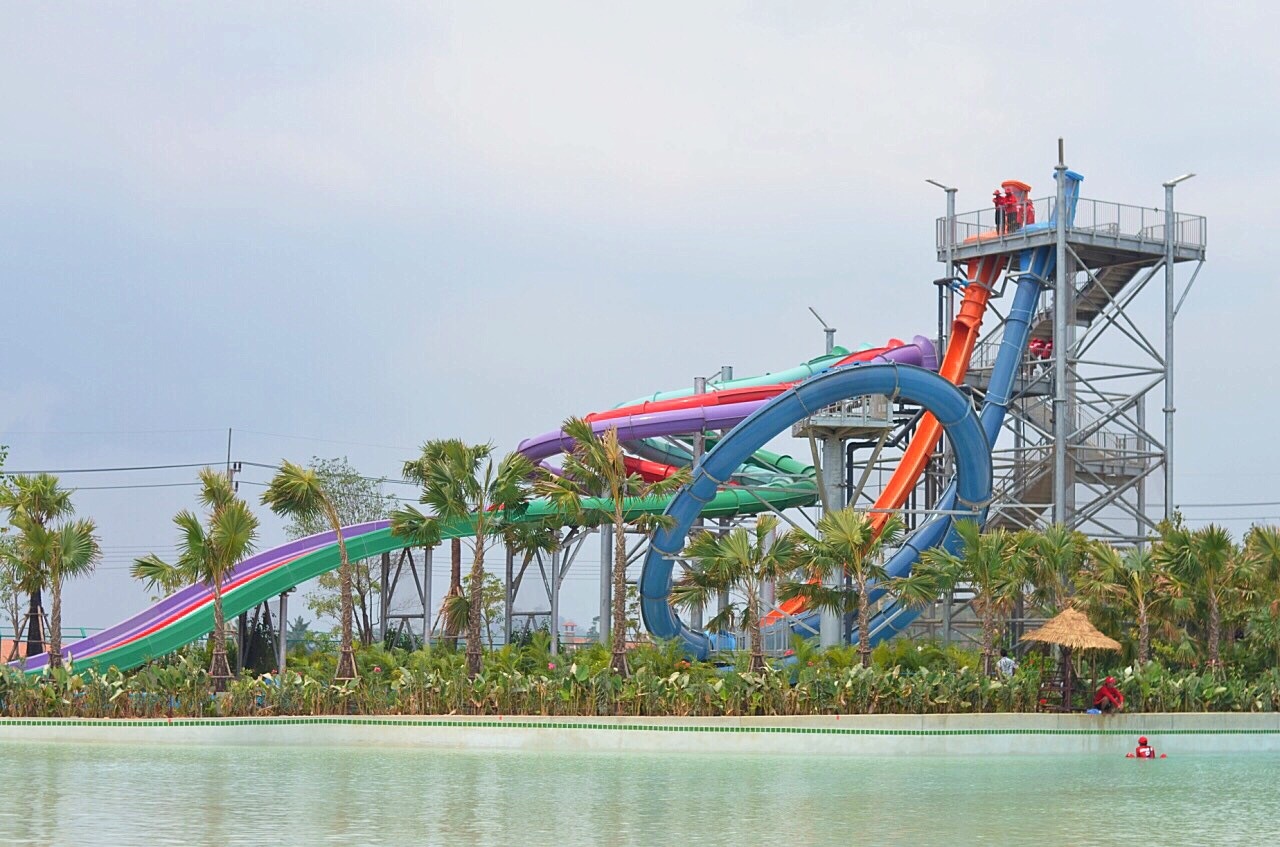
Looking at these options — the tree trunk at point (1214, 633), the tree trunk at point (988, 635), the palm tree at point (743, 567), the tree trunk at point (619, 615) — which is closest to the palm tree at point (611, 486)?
the tree trunk at point (619, 615)

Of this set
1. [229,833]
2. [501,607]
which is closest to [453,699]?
[229,833]

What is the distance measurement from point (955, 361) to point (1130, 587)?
1096cm

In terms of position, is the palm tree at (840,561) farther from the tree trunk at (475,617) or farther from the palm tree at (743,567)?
the tree trunk at (475,617)

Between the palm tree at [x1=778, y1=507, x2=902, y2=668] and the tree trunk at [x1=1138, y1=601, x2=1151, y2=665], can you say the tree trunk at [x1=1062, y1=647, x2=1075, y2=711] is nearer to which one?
the tree trunk at [x1=1138, y1=601, x2=1151, y2=665]

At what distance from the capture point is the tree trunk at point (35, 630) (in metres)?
33.7

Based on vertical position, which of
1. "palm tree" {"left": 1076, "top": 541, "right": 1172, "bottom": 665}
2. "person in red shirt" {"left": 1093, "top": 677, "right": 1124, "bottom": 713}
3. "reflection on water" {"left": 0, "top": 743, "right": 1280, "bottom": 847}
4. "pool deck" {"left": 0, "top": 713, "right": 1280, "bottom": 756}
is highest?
"palm tree" {"left": 1076, "top": 541, "right": 1172, "bottom": 665}

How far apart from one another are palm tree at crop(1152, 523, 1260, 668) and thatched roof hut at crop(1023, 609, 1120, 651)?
3392 mm

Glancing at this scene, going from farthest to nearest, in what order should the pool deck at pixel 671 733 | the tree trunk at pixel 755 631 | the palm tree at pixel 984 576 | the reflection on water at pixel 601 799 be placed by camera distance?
the palm tree at pixel 984 576 → the tree trunk at pixel 755 631 → the pool deck at pixel 671 733 → the reflection on water at pixel 601 799

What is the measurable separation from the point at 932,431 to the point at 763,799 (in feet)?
72.0

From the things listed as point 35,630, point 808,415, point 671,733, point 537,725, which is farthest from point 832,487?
point 35,630

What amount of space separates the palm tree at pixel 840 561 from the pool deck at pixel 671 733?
93.6 inches

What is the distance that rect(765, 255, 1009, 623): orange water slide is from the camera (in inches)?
1537

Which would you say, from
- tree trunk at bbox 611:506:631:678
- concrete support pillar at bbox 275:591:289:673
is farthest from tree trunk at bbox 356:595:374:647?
tree trunk at bbox 611:506:631:678

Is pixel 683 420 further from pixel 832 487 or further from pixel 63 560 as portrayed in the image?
pixel 63 560
